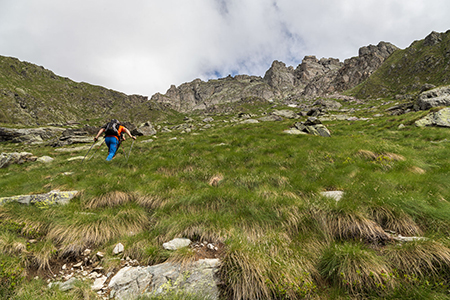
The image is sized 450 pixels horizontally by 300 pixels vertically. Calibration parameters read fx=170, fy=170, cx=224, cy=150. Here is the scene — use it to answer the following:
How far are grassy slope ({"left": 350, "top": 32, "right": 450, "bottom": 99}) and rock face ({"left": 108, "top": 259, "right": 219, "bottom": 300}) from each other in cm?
13493

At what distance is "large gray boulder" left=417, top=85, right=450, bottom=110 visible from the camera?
105ft

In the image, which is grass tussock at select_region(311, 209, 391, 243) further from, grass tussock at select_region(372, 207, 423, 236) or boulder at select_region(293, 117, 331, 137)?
boulder at select_region(293, 117, 331, 137)

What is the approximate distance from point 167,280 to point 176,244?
3.56ft

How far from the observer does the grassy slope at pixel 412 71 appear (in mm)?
97875

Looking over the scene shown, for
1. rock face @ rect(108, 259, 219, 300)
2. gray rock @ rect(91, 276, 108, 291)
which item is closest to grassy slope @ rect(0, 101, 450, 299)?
rock face @ rect(108, 259, 219, 300)

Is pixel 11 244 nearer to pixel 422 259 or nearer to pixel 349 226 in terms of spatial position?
pixel 349 226

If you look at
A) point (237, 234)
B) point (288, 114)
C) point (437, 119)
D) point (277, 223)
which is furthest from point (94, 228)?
point (288, 114)

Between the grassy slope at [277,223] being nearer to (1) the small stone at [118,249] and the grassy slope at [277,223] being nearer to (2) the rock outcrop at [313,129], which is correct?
(1) the small stone at [118,249]

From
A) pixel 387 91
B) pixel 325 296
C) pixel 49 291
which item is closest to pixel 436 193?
pixel 325 296

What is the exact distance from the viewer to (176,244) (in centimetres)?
495

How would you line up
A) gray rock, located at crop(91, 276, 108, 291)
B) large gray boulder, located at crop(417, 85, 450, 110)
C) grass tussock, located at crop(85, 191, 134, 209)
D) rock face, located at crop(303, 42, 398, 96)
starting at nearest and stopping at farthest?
gray rock, located at crop(91, 276, 108, 291), grass tussock, located at crop(85, 191, 134, 209), large gray boulder, located at crop(417, 85, 450, 110), rock face, located at crop(303, 42, 398, 96)

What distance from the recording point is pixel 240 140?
17031 millimetres

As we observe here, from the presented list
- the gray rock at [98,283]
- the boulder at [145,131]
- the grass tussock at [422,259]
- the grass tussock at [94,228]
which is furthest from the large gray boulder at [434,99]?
the boulder at [145,131]

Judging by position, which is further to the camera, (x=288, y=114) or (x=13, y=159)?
(x=288, y=114)
